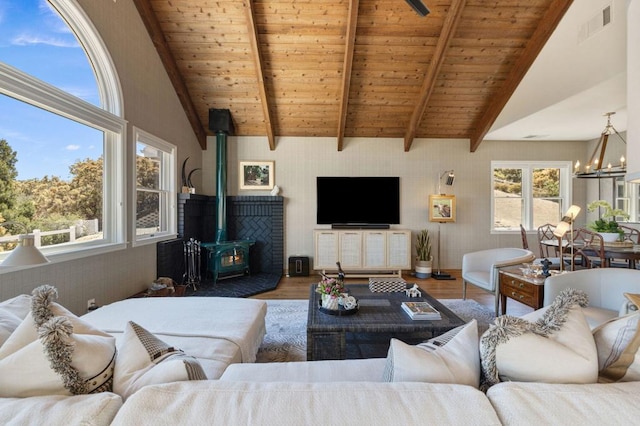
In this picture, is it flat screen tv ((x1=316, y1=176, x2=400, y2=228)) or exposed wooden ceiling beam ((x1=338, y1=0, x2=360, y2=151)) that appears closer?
exposed wooden ceiling beam ((x1=338, y1=0, x2=360, y2=151))

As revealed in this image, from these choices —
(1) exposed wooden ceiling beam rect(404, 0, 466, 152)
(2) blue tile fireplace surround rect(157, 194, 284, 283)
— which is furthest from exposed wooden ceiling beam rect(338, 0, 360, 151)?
(2) blue tile fireplace surround rect(157, 194, 284, 283)

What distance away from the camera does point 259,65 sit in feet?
13.7

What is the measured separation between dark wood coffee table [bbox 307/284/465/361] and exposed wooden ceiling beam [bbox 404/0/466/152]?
332 cm

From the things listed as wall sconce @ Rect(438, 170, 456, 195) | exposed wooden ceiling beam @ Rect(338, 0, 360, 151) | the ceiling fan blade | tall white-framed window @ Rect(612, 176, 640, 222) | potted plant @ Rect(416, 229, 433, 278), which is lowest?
potted plant @ Rect(416, 229, 433, 278)

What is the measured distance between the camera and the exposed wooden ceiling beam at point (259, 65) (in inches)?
142

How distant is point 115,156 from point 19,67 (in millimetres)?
Answer: 1124

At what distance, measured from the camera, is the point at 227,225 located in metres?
5.65

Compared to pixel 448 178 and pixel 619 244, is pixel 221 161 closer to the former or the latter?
pixel 448 178

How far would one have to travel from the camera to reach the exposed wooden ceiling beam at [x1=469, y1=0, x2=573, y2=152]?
3668 mm

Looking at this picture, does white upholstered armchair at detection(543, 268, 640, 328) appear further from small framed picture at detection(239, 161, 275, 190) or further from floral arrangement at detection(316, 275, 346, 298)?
small framed picture at detection(239, 161, 275, 190)

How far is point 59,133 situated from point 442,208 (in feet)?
18.3

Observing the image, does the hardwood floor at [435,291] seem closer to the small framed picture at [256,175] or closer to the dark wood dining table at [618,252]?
the dark wood dining table at [618,252]

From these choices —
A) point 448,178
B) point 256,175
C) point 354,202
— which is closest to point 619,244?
point 448,178

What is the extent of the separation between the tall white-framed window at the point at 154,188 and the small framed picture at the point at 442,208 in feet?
14.9
